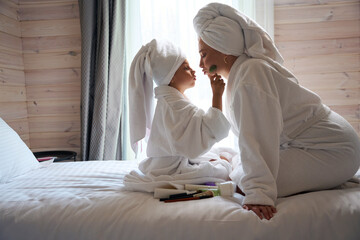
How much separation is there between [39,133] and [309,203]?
239 centimetres

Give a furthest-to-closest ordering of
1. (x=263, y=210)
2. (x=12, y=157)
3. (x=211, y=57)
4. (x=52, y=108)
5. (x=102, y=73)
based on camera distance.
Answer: (x=52, y=108) → (x=102, y=73) → (x=12, y=157) → (x=211, y=57) → (x=263, y=210)

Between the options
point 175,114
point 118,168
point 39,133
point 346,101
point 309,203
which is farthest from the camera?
point 39,133

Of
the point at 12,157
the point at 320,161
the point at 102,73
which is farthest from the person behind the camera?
the point at 102,73

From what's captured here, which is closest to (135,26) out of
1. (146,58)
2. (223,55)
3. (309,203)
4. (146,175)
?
(146,58)

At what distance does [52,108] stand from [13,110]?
12.3 inches

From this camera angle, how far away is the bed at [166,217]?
0.98 m

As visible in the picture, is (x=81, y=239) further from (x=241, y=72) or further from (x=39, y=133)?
(x=39, y=133)

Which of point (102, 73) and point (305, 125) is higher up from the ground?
point (102, 73)

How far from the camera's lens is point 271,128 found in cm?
109

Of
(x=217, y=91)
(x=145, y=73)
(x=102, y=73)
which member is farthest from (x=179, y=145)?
(x=102, y=73)

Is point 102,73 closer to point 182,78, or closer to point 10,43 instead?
point 10,43

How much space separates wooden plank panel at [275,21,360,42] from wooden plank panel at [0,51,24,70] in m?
2.17

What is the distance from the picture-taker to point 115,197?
Answer: 3.96 ft

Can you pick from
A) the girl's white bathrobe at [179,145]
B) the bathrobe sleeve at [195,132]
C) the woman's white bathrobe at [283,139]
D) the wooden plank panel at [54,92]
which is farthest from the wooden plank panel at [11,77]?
the woman's white bathrobe at [283,139]
